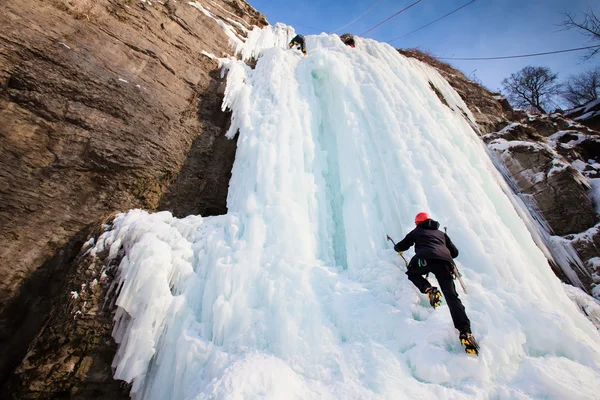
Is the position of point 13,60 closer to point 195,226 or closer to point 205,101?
point 205,101

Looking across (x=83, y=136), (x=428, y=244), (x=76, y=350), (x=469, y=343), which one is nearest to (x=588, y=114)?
(x=428, y=244)

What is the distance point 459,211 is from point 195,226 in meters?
4.15

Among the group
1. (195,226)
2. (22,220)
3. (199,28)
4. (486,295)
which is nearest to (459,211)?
(486,295)

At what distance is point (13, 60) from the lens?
161 inches

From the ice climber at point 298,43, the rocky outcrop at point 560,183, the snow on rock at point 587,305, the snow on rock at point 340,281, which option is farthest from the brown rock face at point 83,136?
the rocky outcrop at point 560,183

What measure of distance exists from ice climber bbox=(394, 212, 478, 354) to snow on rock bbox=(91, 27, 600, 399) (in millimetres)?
166

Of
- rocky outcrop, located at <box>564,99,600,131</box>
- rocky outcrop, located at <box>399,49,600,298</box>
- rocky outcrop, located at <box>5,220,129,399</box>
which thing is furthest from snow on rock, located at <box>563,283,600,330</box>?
rocky outcrop, located at <box>564,99,600,131</box>

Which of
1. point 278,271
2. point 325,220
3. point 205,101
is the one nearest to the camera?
point 278,271

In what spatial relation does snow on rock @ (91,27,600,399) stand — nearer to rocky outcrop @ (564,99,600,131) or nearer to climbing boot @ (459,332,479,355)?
climbing boot @ (459,332,479,355)

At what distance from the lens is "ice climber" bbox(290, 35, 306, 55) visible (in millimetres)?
8609

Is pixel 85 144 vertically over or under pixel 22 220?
over

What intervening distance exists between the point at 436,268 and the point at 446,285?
204 millimetres

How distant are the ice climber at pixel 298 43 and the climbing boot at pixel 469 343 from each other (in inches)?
348

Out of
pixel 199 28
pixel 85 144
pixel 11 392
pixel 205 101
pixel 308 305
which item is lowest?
pixel 11 392
